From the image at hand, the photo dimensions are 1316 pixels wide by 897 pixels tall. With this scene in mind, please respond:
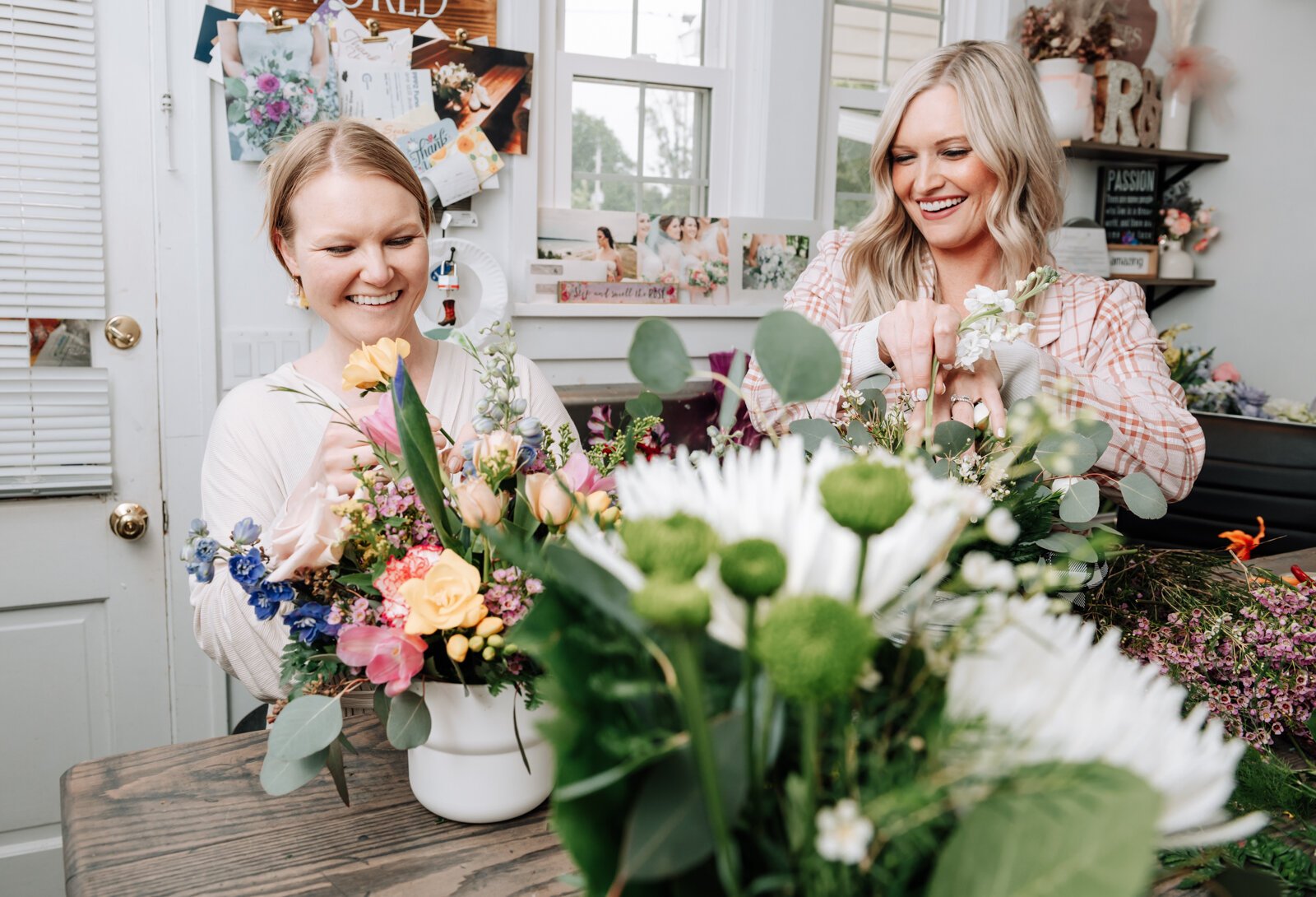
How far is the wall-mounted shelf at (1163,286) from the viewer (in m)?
3.20

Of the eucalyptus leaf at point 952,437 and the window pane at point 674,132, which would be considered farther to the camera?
the window pane at point 674,132

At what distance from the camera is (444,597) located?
0.64 m

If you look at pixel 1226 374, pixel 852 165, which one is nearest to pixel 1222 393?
pixel 1226 374

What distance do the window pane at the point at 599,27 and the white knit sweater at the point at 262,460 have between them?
1.35 m

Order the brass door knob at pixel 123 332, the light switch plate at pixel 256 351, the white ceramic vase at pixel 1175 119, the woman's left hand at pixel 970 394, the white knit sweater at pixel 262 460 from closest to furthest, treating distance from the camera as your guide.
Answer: the woman's left hand at pixel 970 394, the white knit sweater at pixel 262 460, the brass door knob at pixel 123 332, the light switch plate at pixel 256 351, the white ceramic vase at pixel 1175 119

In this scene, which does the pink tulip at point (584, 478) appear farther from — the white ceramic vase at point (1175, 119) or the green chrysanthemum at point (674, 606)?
the white ceramic vase at point (1175, 119)

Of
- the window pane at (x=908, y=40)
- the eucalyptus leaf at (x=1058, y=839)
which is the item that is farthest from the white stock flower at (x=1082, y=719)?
the window pane at (x=908, y=40)

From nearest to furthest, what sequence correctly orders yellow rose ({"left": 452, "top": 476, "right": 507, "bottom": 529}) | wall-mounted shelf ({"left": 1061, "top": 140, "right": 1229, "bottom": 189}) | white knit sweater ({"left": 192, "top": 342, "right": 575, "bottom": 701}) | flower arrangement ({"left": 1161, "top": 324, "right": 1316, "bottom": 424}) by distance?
yellow rose ({"left": 452, "top": 476, "right": 507, "bottom": 529}) < white knit sweater ({"left": 192, "top": 342, "right": 575, "bottom": 701}) < flower arrangement ({"left": 1161, "top": 324, "right": 1316, "bottom": 424}) < wall-mounted shelf ({"left": 1061, "top": 140, "right": 1229, "bottom": 189})

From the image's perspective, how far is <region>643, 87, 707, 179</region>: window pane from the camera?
275 centimetres

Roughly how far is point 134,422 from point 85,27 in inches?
31.5

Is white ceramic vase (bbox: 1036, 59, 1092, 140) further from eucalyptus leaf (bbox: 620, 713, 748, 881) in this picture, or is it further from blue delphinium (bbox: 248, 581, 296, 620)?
eucalyptus leaf (bbox: 620, 713, 748, 881)

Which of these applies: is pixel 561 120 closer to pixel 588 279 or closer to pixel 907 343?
pixel 588 279

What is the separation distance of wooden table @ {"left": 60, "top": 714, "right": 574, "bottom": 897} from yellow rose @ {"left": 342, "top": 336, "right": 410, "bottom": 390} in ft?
1.18

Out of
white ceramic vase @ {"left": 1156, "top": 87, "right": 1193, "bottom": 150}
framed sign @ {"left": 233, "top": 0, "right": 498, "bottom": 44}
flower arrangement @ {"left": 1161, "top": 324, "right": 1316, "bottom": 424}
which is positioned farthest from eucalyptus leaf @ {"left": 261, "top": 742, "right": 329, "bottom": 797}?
white ceramic vase @ {"left": 1156, "top": 87, "right": 1193, "bottom": 150}
